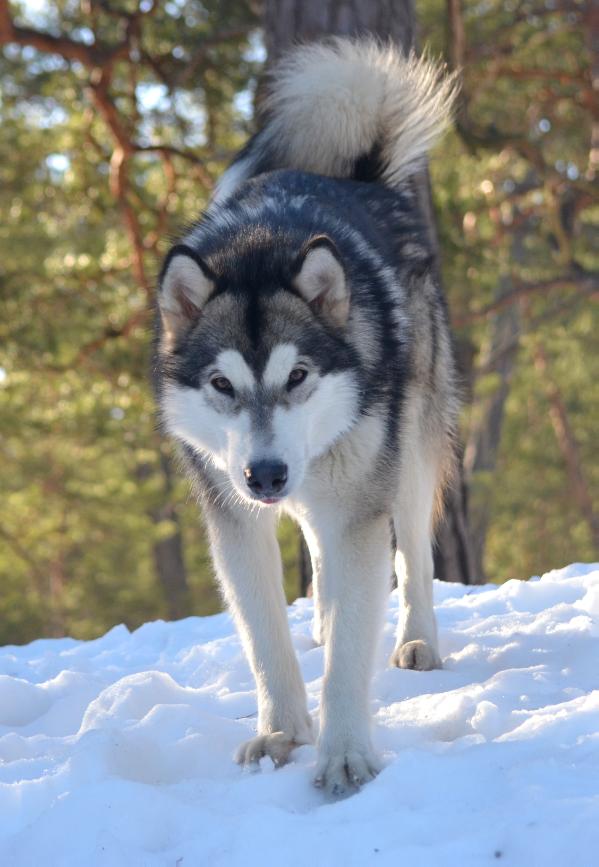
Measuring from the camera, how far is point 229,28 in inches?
426

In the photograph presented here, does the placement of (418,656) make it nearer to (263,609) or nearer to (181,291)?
(263,609)

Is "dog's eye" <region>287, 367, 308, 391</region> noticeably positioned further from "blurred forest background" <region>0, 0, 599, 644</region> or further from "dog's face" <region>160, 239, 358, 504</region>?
"blurred forest background" <region>0, 0, 599, 644</region>

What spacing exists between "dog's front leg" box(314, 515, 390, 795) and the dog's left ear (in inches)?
28.4

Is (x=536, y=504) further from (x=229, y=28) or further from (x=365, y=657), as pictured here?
(x=365, y=657)

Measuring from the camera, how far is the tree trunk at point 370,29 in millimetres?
6949

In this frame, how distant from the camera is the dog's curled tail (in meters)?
4.98

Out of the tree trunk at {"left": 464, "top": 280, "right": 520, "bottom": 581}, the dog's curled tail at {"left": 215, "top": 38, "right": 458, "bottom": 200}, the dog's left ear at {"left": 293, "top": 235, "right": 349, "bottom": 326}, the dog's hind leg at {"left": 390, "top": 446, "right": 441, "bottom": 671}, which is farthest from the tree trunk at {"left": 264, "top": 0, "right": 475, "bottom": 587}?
the tree trunk at {"left": 464, "top": 280, "right": 520, "bottom": 581}

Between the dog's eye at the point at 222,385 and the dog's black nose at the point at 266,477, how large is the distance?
0.33 m

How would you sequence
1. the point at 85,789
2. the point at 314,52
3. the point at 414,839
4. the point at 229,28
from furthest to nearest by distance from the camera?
the point at 229,28 < the point at 314,52 < the point at 85,789 < the point at 414,839

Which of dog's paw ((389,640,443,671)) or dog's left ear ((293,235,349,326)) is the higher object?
dog's left ear ((293,235,349,326))

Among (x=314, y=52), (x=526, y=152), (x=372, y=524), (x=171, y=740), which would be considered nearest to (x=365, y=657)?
(x=372, y=524)

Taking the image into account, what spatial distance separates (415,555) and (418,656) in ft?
1.58

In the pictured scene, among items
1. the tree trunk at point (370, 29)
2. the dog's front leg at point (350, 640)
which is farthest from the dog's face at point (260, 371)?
the tree trunk at point (370, 29)

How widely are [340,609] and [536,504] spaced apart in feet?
79.0
